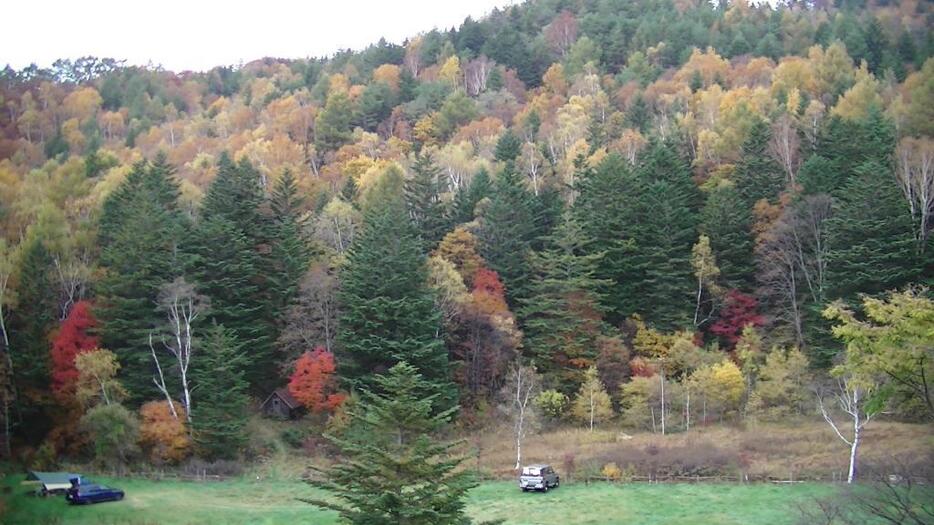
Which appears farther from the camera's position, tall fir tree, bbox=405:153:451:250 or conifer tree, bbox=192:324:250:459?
tall fir tree, bbox=405:153:451:250

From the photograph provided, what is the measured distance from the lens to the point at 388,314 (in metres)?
44.1

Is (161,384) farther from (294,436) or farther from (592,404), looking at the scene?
(592,404)

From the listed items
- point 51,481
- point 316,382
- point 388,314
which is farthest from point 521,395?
point 51,481

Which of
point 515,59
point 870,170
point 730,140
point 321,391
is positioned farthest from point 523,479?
point 515,59

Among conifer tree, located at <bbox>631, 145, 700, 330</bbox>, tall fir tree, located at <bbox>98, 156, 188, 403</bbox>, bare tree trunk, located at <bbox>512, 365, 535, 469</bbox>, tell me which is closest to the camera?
bare tree trunk, located at <bbox>512, 365, 535, 469</bbox>

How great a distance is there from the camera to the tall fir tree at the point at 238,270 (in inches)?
1796

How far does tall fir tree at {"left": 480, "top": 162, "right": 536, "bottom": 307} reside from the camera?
51.8 meters

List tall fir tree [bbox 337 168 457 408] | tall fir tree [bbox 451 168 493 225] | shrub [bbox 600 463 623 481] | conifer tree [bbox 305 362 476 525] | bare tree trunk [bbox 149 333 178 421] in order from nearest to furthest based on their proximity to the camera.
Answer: conifer tree [bbox 305 362 476 525] < shrub [bbox 600 463 623 481] < bare tree trunk [bbox 149 333 178 421] < tall fir tree [bbox 337 168 457 408] < tall fir tree [bbox 451 168 493 225]

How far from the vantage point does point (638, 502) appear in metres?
31.3

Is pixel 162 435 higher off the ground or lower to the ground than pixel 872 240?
lower

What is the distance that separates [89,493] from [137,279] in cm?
1476

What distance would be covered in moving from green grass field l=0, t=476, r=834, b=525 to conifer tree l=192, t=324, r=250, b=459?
12.6 ft

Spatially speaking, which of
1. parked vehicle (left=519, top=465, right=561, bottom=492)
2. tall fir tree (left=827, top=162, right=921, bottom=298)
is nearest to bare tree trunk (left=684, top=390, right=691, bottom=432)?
parked vehicle (left=519, top=465, right=561, bottom=492)

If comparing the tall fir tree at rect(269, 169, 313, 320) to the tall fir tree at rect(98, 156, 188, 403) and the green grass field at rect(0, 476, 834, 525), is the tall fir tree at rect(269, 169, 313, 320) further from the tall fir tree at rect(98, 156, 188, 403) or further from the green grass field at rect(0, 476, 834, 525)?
the green grass field at rect(0, 476, 834, 525)
